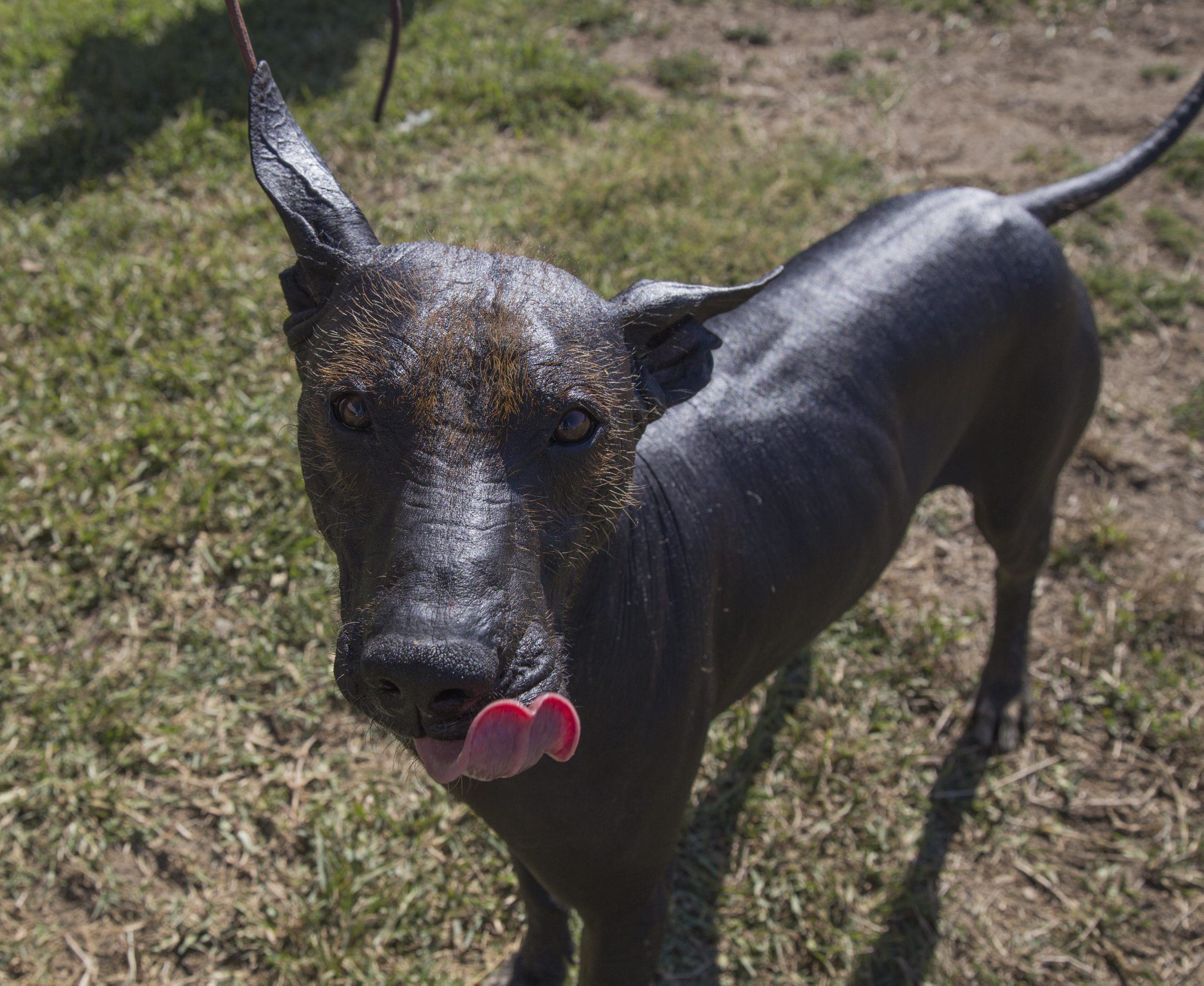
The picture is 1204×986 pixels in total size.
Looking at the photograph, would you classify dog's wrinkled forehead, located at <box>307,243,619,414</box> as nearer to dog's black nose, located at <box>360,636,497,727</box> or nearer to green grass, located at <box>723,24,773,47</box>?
dog's black nose, located at <box>360,636,497,727</box>

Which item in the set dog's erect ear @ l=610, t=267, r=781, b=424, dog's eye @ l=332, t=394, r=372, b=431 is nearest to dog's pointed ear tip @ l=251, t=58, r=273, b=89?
dog's eye @ l=332, t=394, r=372, b=431

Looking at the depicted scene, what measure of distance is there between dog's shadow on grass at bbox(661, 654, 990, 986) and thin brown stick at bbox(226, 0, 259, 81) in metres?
2.47

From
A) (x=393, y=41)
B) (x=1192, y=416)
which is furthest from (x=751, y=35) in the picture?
(x=393, y=41)

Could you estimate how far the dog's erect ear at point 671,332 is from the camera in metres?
1.97

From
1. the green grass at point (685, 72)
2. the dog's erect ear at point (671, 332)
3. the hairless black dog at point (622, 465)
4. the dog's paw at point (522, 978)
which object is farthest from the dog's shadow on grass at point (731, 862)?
the green grass at point (685, 72)

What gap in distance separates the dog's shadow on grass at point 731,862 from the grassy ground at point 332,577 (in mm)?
11

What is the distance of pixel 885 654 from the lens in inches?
154

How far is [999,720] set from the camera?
3699 mm

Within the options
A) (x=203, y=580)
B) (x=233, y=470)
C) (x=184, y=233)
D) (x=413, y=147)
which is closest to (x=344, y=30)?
A: (x=413, y=147)

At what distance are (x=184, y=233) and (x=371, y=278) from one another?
154 inches

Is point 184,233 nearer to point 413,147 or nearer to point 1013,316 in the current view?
point 413,147

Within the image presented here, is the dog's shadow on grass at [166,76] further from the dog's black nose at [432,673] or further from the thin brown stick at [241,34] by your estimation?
the dog's black nose at [432,673]

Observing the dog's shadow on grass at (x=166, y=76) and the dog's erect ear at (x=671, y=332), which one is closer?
the dog's erect ear at (x=671, y=332)

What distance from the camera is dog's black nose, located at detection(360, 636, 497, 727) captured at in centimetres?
142
